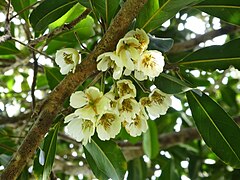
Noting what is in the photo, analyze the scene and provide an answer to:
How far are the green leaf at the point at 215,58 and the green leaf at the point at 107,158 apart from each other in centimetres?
34

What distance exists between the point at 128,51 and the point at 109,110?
164 millimetres

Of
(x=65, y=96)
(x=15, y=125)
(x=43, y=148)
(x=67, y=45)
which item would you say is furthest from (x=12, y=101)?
(x=65, y=96)

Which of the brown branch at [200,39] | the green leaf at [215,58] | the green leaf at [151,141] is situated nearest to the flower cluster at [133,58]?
the green leaf at [215,58]

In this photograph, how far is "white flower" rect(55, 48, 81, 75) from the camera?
109 cm

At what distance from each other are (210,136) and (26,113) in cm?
112

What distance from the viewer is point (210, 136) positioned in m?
1.28

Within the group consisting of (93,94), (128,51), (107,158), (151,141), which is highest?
(128,51)

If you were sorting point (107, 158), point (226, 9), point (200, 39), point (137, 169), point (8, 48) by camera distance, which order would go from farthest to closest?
point (137, 169) → point (200, 39) → point (8, 48) → point (107, 158) → point (226, 9)

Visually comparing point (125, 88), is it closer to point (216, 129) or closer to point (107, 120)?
point (107, 120)

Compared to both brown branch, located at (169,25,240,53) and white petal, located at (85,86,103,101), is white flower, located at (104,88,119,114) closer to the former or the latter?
white petal, located at (85,86,103,101)

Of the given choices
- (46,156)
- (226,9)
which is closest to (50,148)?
(46,156)

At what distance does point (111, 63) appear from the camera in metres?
1.03

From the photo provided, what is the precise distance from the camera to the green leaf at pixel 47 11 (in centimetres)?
129

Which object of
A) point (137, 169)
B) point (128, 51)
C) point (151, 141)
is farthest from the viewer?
point (137, 169)
